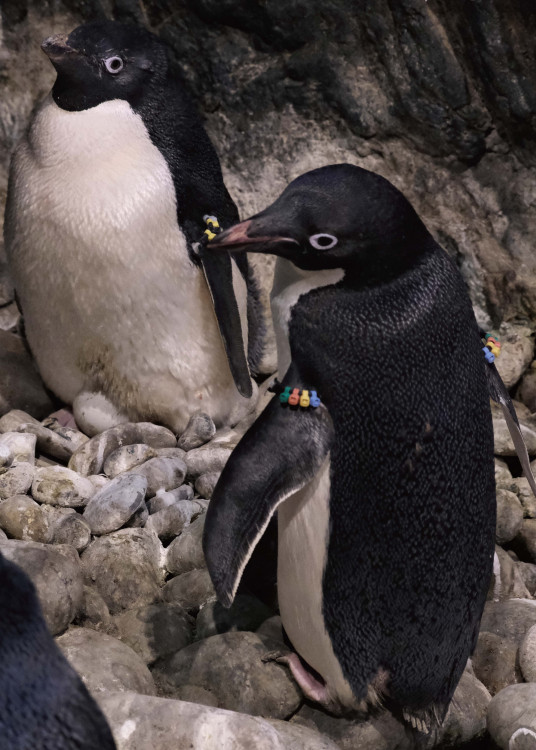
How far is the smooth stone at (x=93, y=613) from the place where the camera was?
6.68ft

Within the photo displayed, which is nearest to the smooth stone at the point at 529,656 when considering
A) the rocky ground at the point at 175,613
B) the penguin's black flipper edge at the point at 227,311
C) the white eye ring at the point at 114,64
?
the rocky ground at the point at 175,613

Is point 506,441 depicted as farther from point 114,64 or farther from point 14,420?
point 114,64

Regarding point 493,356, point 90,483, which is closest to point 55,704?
point 493,356

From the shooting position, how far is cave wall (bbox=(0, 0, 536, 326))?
3242mm

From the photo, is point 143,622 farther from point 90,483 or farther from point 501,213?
point 501,213

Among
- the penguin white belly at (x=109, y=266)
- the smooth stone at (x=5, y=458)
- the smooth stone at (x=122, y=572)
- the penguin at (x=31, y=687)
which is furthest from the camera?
the penguin white belly at (x=109, y=266)

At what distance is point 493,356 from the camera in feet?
6.54

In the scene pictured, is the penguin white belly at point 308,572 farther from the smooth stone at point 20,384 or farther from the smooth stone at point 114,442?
the smooth stone at point 20,384

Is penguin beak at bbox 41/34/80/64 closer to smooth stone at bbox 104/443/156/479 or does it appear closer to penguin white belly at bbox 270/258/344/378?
smooth stone at bbox 104/443/156/479

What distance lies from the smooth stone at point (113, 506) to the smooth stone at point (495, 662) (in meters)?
0.86

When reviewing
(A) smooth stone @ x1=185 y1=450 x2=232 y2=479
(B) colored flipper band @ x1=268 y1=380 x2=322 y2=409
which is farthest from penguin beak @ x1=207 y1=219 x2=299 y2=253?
(A) smooth stone @ x1=185 y1=450 x2=232 y2=479

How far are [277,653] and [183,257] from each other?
4.41 ft

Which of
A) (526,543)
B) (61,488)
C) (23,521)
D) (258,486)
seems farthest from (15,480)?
(526,543)

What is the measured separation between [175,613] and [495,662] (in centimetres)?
68
